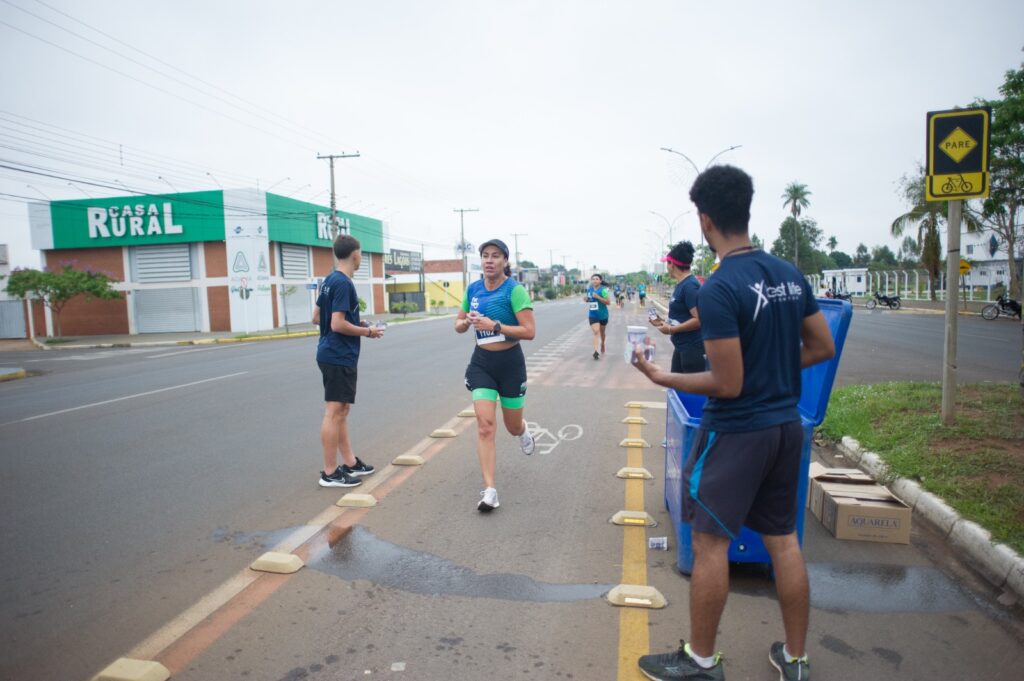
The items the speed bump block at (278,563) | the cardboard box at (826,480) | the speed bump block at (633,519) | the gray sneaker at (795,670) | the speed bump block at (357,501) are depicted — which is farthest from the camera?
the speed bump block at (357,501)

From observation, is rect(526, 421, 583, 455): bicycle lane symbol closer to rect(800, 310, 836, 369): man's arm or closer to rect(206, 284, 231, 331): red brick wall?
rect(800, 310, 836, 369): man's arm

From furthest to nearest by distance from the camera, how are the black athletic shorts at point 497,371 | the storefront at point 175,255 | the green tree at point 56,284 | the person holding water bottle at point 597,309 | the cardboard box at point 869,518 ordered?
the storefront at point 175,255
the green tree at point 56,284
the person holding water bottle at point 597,309
the black athletic shorts at point 497,371
the cardboard box at point 869,518

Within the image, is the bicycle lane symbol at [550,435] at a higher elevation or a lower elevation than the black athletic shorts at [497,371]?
lower

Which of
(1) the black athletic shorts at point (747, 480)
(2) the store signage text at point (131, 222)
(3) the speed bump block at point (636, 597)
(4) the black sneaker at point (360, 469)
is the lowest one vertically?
(3) the speed bump block at point (636, 597)

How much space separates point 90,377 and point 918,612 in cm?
1600

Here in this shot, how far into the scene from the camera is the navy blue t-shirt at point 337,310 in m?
5.25

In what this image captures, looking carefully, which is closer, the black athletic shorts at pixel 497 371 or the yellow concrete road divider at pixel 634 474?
the black athletic shorts at pixel 497 371

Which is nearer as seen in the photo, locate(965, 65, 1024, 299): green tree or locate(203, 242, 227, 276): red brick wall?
locate(965, 65, 1024, 299): green tree

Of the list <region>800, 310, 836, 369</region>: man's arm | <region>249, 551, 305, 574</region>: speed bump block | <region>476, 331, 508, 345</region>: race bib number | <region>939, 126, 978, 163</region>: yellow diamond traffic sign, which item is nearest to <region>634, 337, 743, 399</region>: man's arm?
<region>800, 310, 836, 369</region>: man's arm

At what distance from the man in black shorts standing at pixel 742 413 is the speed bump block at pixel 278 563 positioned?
211 cm

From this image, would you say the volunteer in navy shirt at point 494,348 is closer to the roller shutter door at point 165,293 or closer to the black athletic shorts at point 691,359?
the black athletic shorts at point 691,359

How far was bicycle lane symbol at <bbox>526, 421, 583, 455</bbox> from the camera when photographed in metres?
6.69

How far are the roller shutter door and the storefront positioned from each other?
5cm

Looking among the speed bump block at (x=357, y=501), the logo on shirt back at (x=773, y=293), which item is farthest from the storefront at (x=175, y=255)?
the logo on shirt back at (x=773, y=293)
